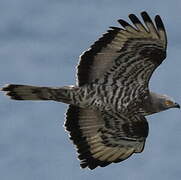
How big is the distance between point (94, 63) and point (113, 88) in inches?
27.1

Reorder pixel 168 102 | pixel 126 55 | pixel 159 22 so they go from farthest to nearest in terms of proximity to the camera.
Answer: pixel 168 102 < pixel 126 55 < pixel 159 22

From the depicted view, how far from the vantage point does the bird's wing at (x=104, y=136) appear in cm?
2322

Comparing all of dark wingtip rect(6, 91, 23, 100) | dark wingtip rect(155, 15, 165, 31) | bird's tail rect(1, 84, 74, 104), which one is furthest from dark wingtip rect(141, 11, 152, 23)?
dark wingtip rect(6, 91, 23, 100)

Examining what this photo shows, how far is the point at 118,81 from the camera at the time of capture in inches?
875

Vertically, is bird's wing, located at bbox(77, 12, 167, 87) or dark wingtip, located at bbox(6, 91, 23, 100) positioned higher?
bird's wing, located at bbox(77, 12, 167, 87)

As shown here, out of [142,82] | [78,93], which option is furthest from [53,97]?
[142,82]

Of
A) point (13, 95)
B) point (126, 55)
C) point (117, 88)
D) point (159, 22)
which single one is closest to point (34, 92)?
point (13, 95)

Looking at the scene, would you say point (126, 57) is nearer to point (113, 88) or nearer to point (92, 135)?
point (113, 88)

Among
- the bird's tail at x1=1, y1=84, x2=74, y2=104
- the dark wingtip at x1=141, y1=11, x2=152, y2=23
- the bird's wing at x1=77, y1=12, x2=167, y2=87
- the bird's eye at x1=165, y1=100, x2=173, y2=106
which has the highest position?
the dark wingtip at x1=141, y1=11, x2=152, y2=23

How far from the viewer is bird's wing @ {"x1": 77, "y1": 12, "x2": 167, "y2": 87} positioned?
21609 mm

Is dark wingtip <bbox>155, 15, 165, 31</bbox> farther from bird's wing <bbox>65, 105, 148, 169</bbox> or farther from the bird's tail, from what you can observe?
bird's wing <bbox>65, 105, 148, 169</bbox>

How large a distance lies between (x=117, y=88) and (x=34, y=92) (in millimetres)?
1758

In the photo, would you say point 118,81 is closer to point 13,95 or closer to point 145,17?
point 145,17

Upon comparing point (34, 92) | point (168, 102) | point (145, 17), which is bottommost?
point (168, 102)
